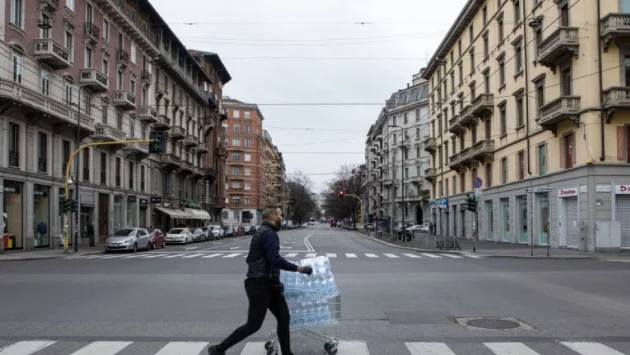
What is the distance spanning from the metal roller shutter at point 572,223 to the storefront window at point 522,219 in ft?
18.2

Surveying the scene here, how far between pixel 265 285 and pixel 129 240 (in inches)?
1060

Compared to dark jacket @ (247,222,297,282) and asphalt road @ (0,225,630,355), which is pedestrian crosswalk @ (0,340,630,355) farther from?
dark jacket @ (247,222,297,282)

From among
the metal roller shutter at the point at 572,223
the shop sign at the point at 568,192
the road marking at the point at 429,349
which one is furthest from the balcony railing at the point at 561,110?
the road marking at the point at 429,349

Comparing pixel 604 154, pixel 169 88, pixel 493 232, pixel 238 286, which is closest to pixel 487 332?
pixel 238 286

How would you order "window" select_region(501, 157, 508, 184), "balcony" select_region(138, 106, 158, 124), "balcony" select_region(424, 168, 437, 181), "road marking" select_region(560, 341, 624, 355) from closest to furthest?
"road marking" select_region(560, 341, 624, 355), "window" select_region(501, 157, 508, 184), "balcony" select_region(138, 106, 158, 124), "balcony" select_region(424, 168, 437, 181)

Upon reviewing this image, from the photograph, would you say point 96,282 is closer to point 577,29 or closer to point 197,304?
point 197,304

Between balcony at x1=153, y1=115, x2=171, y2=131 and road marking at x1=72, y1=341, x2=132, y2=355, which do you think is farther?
balcony at x1=153, y1=115, x2=171, y2=131

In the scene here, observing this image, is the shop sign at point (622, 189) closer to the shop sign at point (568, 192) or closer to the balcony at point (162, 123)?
the shop sign at point (568, 192)

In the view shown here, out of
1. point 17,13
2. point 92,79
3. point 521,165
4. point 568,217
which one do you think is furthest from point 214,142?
point 568,217

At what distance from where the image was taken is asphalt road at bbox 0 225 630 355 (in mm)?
7211

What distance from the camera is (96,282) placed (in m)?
14.5

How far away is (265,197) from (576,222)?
99995mm

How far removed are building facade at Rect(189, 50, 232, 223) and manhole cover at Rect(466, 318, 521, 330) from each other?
6490cm

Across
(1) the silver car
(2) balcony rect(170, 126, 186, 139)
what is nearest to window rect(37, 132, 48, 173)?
(1) the silver car
